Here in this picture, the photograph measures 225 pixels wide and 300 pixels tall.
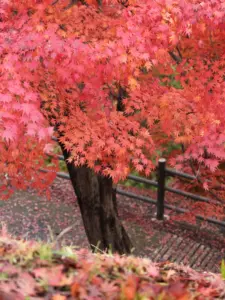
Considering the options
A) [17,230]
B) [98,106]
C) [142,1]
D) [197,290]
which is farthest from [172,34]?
[17,230]

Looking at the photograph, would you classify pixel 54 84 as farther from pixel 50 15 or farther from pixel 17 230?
pixel 17 230

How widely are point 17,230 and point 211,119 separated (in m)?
5.92

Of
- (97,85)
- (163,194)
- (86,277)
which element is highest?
(97,85)

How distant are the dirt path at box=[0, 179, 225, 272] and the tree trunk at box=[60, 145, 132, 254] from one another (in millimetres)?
1626

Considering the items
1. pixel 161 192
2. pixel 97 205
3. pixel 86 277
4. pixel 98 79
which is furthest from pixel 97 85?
pixel 161 192

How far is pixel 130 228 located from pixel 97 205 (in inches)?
111

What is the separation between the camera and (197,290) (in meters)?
2.41

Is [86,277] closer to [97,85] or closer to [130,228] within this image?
[97,85]

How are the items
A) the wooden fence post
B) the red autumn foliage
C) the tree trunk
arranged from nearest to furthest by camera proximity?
the red autumn foliage, the tree trunk, the wooden fence post

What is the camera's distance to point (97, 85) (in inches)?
217

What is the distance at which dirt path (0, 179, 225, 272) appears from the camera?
28.4 ft

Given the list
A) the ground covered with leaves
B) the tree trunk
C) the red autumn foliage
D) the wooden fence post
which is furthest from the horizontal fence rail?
the ground covered with leaves

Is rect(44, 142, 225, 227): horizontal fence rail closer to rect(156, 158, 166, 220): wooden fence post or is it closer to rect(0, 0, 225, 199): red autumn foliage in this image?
rect(156, 158, 166, 220): wooden fence post

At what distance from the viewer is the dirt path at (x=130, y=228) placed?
8.66m
